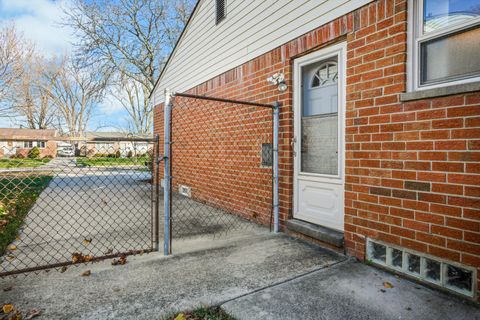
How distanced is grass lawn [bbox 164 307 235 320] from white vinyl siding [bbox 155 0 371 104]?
3.25 metres

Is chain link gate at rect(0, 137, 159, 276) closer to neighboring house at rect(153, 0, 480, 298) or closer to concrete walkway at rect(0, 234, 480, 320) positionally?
concrete walkway at rect(0, 234, 480, 320)

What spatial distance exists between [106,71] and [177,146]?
13609 millimetres

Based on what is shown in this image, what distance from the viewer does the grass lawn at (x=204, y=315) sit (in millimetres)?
1957

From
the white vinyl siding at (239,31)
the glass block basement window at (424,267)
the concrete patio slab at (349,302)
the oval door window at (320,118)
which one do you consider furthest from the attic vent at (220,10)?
the concrete patio slab at (349,302)

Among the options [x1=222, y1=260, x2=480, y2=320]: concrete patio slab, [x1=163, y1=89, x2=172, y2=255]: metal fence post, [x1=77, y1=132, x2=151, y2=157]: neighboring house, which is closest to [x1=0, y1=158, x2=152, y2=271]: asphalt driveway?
[x1=77, y1=132, x2=151, y2=157]: neighboring house

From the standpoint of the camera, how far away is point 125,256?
302 cm

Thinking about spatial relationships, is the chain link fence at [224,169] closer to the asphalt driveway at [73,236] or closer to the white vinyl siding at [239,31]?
the asphalt driveway at [73,236]

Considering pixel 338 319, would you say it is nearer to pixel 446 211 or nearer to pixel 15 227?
pixel 446 211

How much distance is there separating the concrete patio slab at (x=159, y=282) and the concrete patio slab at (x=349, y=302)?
0.58ft

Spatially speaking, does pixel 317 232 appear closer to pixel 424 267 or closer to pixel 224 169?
pixel 424 267

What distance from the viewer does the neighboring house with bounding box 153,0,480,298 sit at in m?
2.23

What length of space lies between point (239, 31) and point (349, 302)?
4.77 meters

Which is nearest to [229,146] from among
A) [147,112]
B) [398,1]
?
[398,1]

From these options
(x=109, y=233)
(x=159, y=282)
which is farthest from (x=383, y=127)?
(x=109, y=233)
